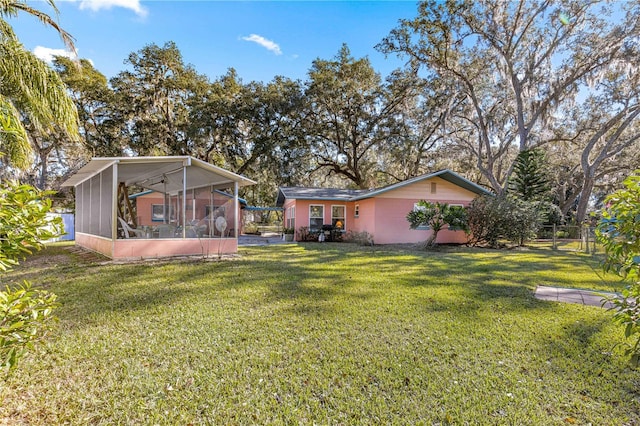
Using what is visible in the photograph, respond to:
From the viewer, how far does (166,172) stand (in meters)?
10.8

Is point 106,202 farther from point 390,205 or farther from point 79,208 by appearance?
point 390,205

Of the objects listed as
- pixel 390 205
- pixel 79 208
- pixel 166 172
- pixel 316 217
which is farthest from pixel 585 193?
pixel 79 208

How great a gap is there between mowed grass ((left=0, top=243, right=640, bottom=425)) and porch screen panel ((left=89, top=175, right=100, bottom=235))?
511 centimetres

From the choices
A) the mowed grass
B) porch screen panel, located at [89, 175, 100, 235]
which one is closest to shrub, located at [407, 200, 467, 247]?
the mowed grass

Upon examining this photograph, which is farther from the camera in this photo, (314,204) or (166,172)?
(314,204)

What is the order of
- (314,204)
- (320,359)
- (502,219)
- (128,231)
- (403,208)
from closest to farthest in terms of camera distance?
(320,359), (128,231), (502,219), (403,208), (314,204)

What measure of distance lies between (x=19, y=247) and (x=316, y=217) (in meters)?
15.2

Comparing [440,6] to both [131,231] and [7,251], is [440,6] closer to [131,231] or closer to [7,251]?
[131,231]

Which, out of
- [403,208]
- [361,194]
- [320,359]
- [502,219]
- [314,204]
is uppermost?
[361,194]

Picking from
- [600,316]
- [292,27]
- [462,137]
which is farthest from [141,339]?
[462,137]

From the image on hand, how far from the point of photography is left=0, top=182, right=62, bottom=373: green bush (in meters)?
1.76

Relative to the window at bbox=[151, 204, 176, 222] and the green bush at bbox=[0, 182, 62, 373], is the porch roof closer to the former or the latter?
the window at bbox=[151, 204, 176, 222]

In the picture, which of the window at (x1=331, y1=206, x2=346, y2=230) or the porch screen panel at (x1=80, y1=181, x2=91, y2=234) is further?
the window at (x1=331, y1=206, x2=346, y2=230)

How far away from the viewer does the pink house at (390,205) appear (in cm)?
1502
